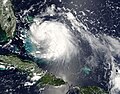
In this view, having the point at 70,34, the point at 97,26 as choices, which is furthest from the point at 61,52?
the point at 97,26

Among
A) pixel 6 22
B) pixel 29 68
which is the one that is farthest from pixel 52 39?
pixel 6 22

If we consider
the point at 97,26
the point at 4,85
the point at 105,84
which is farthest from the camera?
the point at 97,26

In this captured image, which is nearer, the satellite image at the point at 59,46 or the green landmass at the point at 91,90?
the satellite image at the point at 59,46

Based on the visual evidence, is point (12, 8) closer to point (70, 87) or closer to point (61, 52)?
point (61, 52)

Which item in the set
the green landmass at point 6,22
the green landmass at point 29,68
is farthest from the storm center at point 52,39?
the green landmass at point 6,22

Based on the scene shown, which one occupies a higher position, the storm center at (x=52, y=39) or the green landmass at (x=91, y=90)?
the storm center at (x=52, y=39)

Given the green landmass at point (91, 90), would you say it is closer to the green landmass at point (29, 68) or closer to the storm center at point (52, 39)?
the green landmass at point (29, 68)

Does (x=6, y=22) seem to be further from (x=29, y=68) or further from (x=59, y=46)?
(x=59, y=46)

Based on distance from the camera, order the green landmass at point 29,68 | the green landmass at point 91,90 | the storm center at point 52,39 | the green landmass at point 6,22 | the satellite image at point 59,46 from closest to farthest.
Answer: the green landmass at point 29,68 < the satellite image at point 59,46 < the green landmass at point 91,90 < the green landmass at point 6,22 < the storm center at point 52,39
